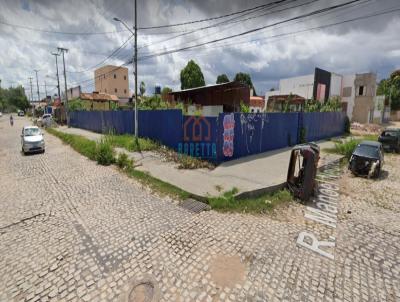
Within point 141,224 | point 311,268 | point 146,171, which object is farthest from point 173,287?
point 146,171

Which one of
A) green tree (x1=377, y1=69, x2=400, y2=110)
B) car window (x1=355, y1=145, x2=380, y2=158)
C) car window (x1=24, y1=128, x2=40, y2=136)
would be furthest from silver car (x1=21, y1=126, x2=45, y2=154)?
green tree (x1=377, y1=69, x2=400, y2=110)

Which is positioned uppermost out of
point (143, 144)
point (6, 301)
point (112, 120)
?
point (112, 120)

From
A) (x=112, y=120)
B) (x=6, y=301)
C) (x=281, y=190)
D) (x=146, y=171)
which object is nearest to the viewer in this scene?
(x=6, y=301)

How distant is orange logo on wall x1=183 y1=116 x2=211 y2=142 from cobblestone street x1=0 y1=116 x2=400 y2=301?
3737 mm

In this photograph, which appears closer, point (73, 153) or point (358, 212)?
point (358, 212)

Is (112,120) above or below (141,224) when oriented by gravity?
above

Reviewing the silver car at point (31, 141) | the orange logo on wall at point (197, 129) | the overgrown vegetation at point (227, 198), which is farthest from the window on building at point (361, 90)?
the silver car at point (31, 141)

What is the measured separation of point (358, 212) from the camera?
5.55 m

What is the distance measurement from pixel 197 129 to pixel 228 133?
4.43 feet

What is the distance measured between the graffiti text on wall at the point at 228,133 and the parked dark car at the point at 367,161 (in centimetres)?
477

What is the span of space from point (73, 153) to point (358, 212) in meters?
13.1

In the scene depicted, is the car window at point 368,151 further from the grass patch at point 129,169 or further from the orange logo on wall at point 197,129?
the grass patch at point 129,169

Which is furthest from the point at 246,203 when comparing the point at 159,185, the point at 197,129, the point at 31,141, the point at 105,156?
the point at 31,141

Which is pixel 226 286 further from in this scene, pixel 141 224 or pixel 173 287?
pixel 141 224
